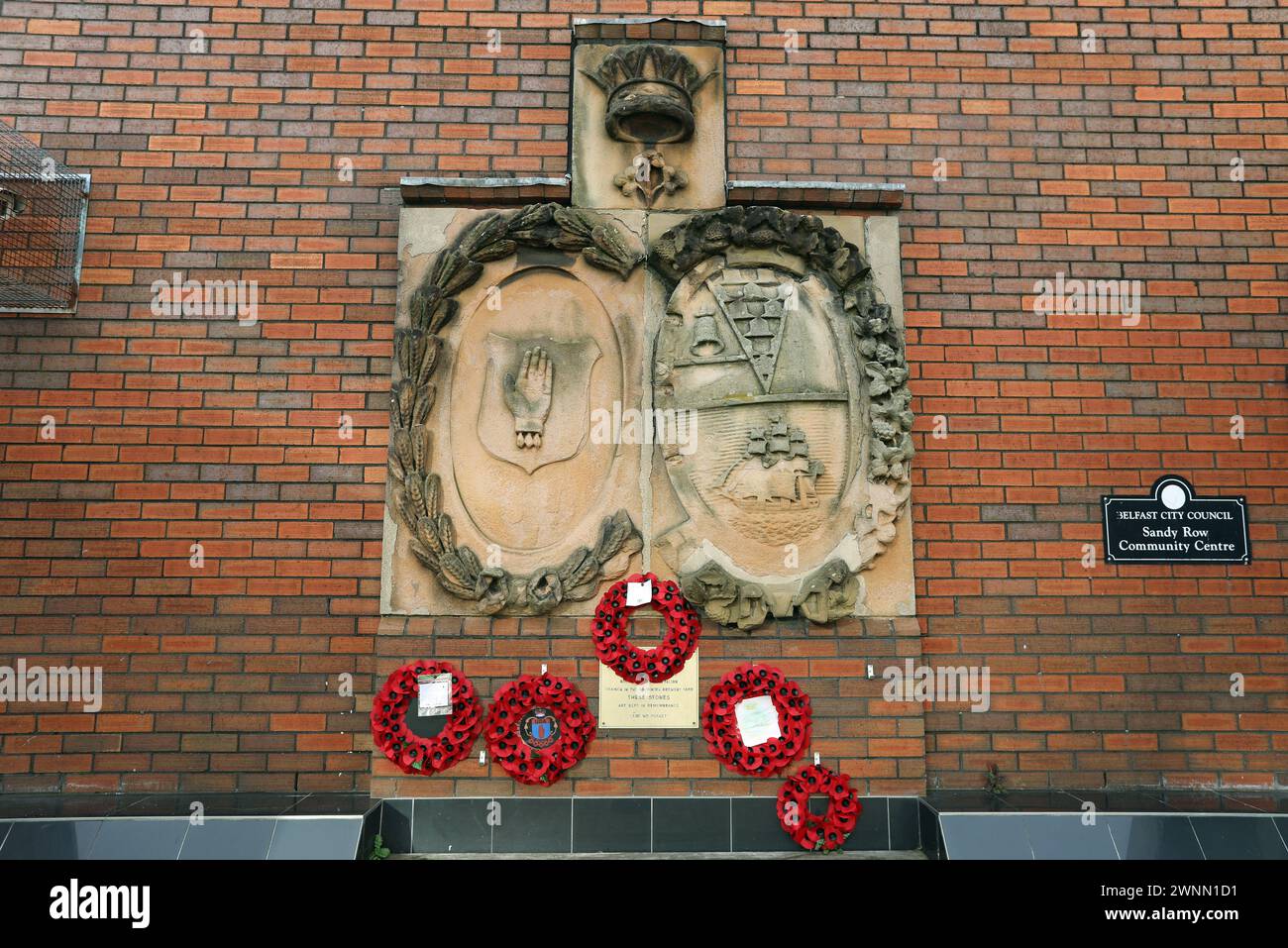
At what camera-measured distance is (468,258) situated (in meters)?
4.33

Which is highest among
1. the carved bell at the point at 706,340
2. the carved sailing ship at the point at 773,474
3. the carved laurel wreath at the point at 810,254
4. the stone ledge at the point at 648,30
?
the stone ledge at the point at 648,30

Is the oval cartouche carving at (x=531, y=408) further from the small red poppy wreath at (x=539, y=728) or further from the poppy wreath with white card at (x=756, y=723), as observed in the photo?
the poppy wreath with white card at (x=756, y=723)

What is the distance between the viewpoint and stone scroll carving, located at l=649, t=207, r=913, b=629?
4.17m

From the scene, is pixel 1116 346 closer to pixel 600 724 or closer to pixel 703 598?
pixel 703 598

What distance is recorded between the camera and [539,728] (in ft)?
13.3

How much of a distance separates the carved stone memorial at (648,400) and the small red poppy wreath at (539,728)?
12.9 inches

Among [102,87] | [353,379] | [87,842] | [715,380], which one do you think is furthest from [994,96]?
[87,842]

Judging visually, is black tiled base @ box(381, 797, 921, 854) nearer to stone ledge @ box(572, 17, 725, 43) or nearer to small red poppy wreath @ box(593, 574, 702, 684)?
small red poppy wreath @ box(593, 574, 702, 684)

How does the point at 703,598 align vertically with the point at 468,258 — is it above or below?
below

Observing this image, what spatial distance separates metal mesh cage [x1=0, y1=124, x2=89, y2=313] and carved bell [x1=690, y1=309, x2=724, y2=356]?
273 centimetres

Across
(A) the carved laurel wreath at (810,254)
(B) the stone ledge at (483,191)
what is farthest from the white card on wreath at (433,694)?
(B) the stone ledge at (483,191)

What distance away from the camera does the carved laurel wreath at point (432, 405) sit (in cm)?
412

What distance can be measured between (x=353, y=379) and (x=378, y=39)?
1.61 m

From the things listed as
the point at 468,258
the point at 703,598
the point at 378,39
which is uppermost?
the point at 378,39
